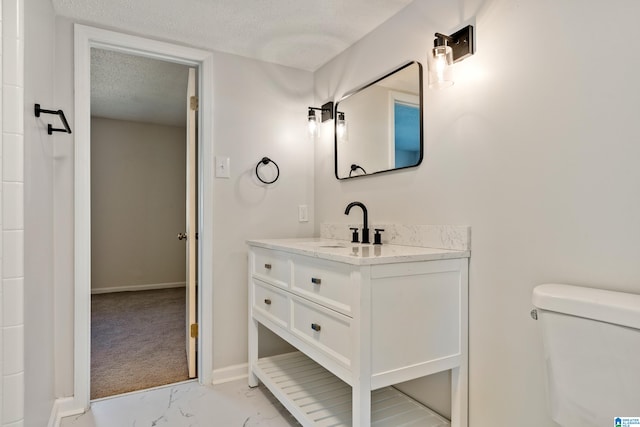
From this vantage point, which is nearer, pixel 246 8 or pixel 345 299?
pixel 345 299

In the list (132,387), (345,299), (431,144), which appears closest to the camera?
(345,299)

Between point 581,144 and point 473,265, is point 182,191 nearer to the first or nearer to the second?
point 473,265

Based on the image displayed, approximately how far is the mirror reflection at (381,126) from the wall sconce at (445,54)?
209mm

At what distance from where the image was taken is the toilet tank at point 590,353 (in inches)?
34.6

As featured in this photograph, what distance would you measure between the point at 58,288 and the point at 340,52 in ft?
6.71

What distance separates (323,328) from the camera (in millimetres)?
1443

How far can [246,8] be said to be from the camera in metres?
1.78

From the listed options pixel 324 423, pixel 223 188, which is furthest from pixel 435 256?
pixel 223 188

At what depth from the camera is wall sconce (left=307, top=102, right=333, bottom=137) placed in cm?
230

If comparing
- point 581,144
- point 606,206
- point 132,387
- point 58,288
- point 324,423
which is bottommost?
point 132,387

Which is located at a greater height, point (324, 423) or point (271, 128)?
point (271, 128)

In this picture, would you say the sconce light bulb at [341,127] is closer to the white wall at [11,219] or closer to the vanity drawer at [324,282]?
the vanity drawer at [324,282]

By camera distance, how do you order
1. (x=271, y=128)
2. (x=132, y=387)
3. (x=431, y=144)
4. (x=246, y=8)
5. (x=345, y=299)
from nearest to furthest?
(x=345, y=299), (x=431, y=144), (x=246, y=8), (x=132, y=387), (x=271, y=128)

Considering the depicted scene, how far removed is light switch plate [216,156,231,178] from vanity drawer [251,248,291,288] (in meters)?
0.51
